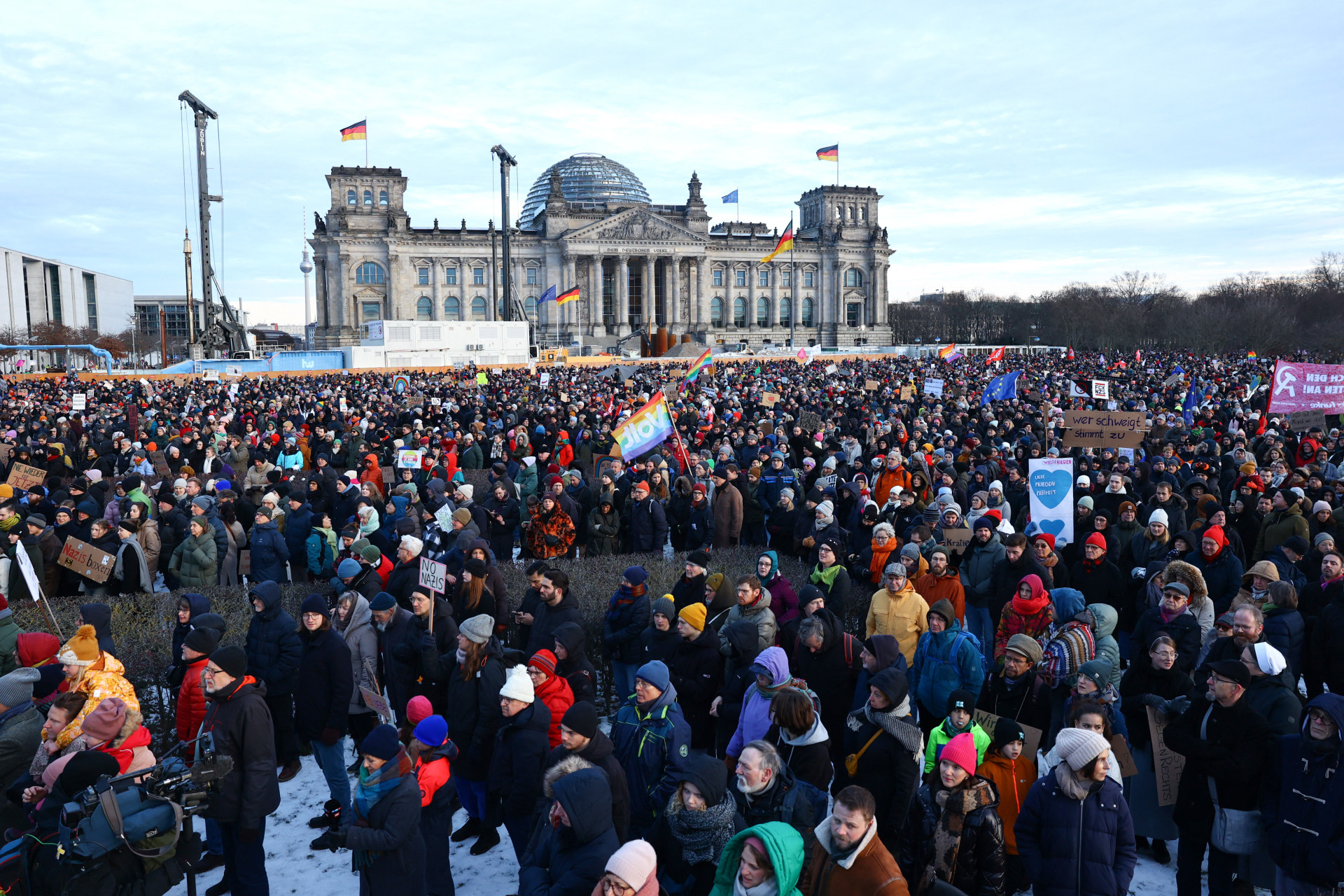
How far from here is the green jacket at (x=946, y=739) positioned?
4703mm

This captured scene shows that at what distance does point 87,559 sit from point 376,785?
19.9ft

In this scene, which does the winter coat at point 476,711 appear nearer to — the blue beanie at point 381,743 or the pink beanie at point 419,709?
the pink beanie at point 419,709

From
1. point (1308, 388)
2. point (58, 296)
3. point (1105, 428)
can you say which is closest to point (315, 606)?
point (1105, 428)

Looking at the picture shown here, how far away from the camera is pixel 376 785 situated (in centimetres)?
411

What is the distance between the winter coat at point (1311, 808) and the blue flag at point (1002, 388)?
61.8ft

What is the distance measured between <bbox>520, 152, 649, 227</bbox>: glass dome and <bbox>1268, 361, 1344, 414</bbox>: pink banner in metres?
93.6

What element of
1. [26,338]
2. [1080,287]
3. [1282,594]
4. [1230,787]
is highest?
[1080,287]

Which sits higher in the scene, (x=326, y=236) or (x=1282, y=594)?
(x=326, y=236)

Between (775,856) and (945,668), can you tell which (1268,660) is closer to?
(945,668)

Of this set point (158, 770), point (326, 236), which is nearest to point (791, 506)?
point (158, 770)

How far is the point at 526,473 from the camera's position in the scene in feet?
44.2

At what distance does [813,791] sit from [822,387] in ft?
91.1

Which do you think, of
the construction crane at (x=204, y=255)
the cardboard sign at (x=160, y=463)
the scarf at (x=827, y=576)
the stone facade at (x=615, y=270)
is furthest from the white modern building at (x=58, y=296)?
the scarf at (x=827, y=576)

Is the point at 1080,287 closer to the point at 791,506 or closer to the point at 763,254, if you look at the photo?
the point at 763,254
